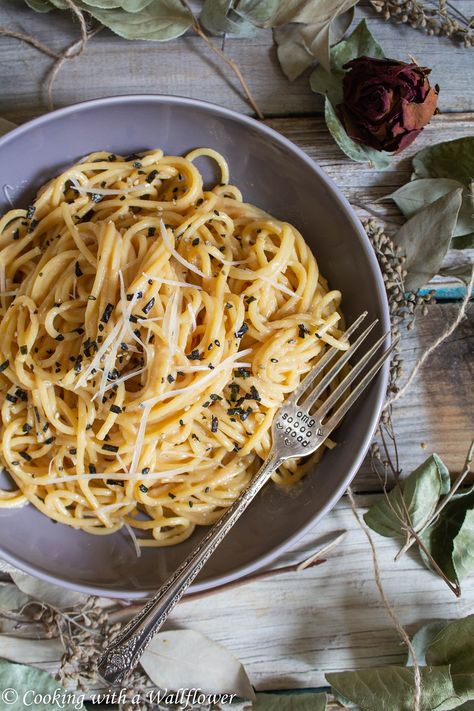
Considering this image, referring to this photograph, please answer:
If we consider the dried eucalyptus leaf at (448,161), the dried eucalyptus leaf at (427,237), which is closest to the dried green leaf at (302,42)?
the dried eucalyptus leaf at (448,161)

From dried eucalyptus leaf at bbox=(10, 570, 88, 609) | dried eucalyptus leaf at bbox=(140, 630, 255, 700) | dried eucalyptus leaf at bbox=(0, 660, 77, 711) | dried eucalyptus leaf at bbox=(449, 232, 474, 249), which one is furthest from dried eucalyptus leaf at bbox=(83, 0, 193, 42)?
dried eucalyptus leaf at bbox=(0, 660, 77, 711)

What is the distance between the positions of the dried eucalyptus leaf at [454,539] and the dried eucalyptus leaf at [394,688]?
315 millimetres

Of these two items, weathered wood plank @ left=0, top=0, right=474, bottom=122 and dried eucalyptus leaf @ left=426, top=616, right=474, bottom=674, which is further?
weathered wood plank @ left=0, top=0, right=474, bottom=122

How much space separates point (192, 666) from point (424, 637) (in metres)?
0.80

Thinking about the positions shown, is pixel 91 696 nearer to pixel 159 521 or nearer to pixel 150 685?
pixel 150 685

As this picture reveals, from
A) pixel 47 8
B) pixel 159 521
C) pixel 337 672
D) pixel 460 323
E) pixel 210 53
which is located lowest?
pixel 337 672

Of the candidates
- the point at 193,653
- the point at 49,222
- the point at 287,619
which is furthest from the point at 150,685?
the point at 49,222

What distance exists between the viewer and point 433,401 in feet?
7.98

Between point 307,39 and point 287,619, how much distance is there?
2.04 meters

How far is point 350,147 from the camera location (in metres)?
2.38

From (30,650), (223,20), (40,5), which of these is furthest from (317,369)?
(40,5)

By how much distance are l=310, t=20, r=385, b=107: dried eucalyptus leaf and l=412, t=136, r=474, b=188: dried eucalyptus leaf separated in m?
0.37

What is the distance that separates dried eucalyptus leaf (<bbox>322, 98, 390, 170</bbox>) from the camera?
2346 millimetres

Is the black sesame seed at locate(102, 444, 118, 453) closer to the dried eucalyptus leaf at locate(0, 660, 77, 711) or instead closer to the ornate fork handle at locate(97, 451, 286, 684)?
the ornate fork handle at locate(97, 451, 286, 684)
